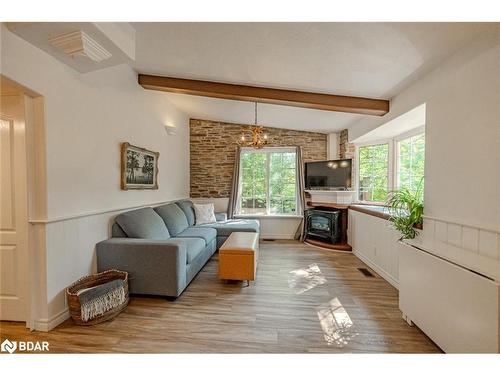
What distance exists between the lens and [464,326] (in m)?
1.48

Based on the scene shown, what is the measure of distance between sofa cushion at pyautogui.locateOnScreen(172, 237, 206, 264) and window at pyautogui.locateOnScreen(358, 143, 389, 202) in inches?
127

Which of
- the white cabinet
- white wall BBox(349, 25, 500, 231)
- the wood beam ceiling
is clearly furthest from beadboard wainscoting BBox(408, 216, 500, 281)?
the wood beam ceiling

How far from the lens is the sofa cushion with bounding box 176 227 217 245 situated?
11.8ft

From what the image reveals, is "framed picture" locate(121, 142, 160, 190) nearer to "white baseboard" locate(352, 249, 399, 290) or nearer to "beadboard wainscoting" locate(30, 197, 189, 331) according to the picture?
"beadboard wainscoting" locate(30, 197, 189, 331)

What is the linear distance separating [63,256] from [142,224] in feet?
2.93

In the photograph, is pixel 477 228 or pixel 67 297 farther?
pixel 67 297

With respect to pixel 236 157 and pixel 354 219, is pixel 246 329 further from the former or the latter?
pixel 236 157

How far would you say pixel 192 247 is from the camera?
2924mm

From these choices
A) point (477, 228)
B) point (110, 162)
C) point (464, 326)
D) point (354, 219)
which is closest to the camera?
point (464, 326)
